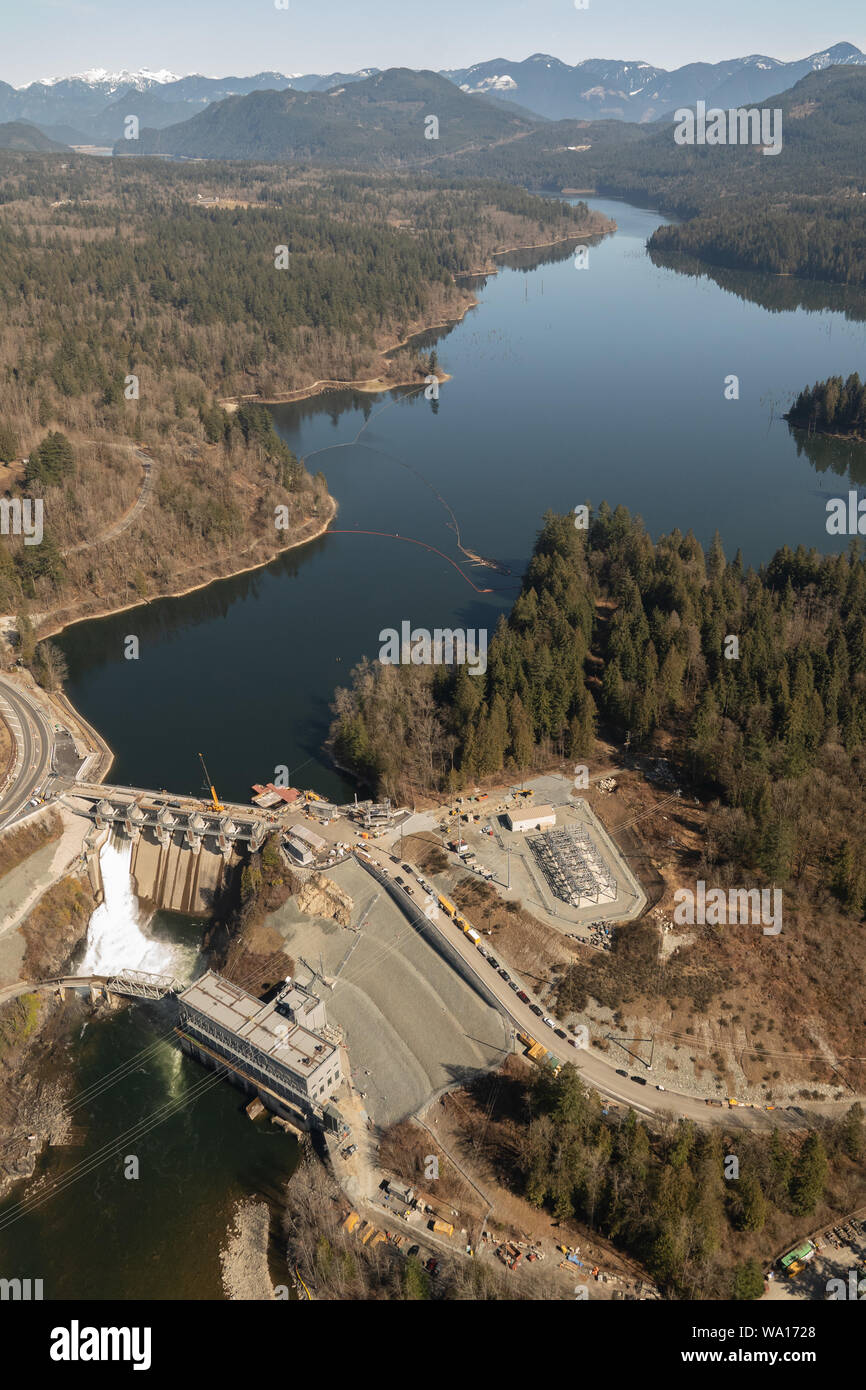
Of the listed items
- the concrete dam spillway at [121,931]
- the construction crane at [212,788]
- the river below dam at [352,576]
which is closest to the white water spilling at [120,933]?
the concrete dam spillway at [121,931]

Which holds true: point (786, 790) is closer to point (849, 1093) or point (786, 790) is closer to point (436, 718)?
point (849, 1093)

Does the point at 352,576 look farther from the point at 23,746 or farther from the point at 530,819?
the point at 530,819

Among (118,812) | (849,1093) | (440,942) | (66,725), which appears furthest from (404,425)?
(849,1093)

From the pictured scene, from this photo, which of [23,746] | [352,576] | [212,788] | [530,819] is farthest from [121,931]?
[352,576]

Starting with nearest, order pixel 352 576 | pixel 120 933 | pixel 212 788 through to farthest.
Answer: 1. pixel 120 933
2. pixel 212 788
3. pixel 352 576

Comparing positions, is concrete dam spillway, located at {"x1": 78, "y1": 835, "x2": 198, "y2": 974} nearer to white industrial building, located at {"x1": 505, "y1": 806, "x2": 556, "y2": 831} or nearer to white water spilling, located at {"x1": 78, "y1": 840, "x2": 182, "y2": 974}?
white water spilling, located at {"x1": 78, "y1": 840, "x2": 182, "y2": 974}

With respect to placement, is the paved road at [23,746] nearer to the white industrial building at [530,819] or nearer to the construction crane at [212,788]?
the construction crane at [212,788]
